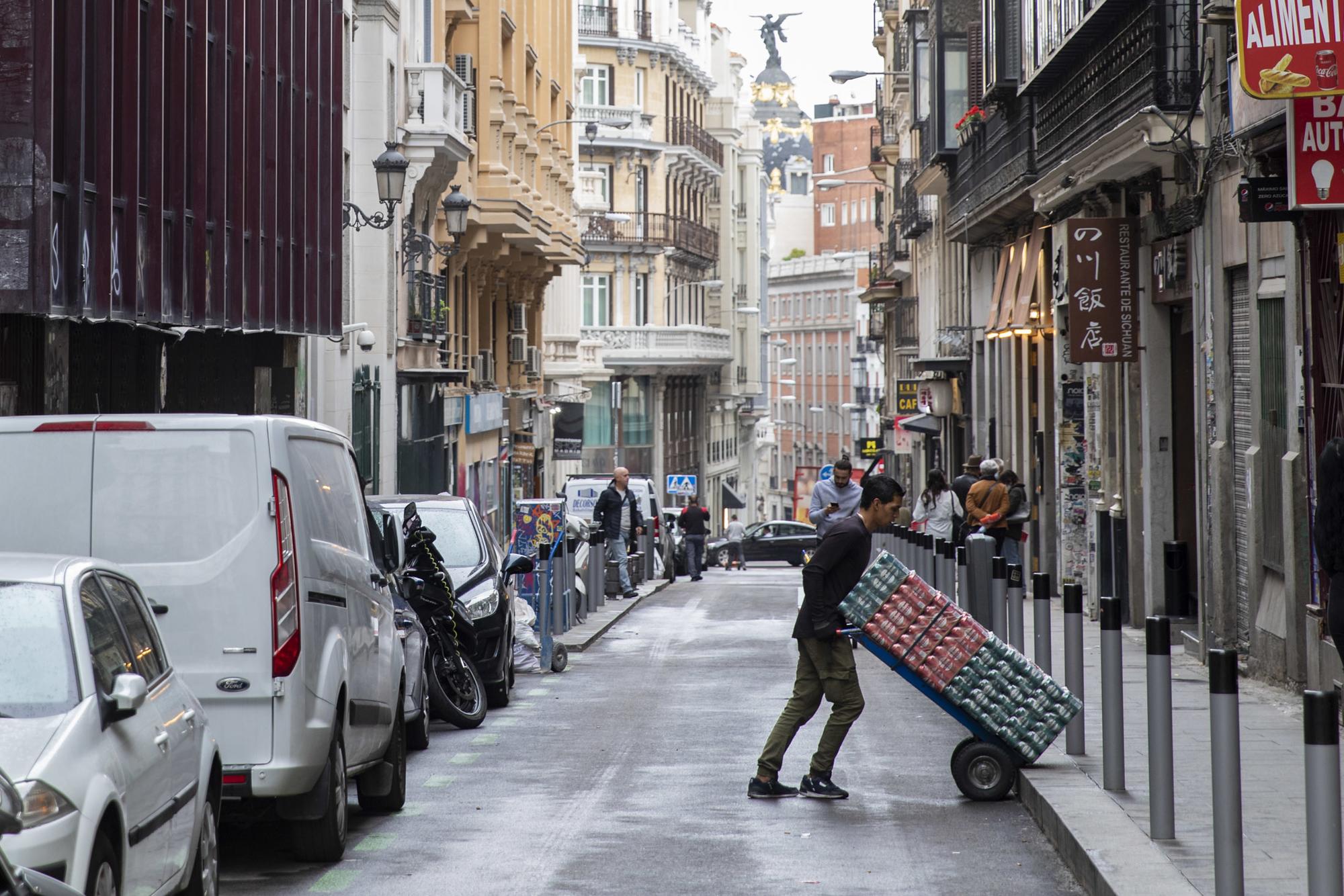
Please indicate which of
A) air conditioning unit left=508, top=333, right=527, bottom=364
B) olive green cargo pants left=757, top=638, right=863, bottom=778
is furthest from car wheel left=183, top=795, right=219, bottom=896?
air conditioning unit left=508, top=333, right=527, bottom=364

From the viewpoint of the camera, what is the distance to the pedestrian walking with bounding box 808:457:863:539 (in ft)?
73.6

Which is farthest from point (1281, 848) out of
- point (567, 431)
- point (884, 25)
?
point (884, 25)

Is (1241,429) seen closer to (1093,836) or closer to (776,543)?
(1093,836)

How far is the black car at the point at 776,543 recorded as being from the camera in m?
60.5

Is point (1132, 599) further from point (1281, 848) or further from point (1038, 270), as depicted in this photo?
point (1281, 848)

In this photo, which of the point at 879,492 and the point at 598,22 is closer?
the point at 879,492

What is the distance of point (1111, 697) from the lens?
9.84 metres

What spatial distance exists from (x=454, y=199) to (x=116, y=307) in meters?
12.2

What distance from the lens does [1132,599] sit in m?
21.0

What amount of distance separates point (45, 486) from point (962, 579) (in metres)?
10.7

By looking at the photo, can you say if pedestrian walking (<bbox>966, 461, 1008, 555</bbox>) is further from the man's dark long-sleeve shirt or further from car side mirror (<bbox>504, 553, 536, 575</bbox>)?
the man's dark long-sleeve shirt

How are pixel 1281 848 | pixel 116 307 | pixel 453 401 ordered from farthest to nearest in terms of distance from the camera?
pixel 453 401
pixel 116 307
pixel 1281 848

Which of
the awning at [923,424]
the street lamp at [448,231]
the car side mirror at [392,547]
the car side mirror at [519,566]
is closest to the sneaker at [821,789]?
the car side mirror at [392,547]

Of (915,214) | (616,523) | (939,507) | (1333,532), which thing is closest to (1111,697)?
(1333,532)
